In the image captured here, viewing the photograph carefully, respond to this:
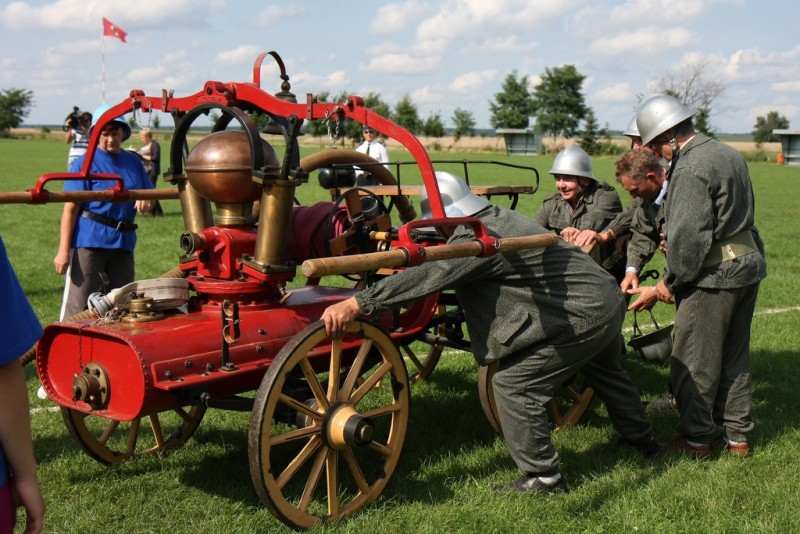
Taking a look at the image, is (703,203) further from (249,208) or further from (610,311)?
(249,208)

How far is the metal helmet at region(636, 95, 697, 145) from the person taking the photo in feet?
16.2

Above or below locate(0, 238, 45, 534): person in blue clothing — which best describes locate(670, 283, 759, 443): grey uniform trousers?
below

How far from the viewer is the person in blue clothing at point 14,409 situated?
2051 mm

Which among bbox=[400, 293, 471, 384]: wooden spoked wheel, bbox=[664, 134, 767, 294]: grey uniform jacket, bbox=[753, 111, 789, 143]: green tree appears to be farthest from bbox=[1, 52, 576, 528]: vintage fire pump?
bbox=[753, 111, 789, 143]: green tree

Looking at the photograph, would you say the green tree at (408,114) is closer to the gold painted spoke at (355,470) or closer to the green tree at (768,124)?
the green tree at (768,124)

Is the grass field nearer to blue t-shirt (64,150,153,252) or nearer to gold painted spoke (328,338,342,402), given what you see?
gold painted spoke (328,338,342,402)

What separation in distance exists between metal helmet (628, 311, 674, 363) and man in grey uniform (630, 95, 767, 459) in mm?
853

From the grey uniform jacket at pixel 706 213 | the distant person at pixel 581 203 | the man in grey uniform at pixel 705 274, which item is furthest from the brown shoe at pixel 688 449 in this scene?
the distant person at pixel 581 203

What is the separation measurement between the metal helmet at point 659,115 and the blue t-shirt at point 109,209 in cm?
355

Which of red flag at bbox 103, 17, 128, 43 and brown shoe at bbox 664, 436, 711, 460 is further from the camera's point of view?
red flag at bbox 103, 17, 128, 43

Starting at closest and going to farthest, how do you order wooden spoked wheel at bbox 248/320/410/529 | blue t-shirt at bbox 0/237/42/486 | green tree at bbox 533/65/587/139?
blue t-shirt at bbox 0/237/42/486, wooden spoked wheel at bbox 248/320/410/529, green tree at bbox 533/65/587/139

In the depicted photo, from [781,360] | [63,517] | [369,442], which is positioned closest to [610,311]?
[369,442]

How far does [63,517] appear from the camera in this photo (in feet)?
13.8

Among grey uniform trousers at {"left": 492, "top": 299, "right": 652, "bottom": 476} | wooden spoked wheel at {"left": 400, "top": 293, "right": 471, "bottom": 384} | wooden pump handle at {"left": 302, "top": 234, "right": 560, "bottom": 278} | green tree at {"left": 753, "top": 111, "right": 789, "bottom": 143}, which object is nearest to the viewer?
wooden pump handle at {"left": 302, "top": 234, "right": 560, "bottom": 278}
